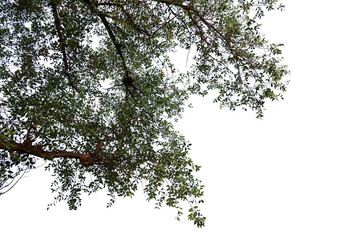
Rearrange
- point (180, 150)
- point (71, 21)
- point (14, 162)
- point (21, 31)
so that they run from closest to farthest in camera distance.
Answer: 1. point (14, 162)
2. point (180, 150)
3. point (71, 21)
4. point (21, 31)

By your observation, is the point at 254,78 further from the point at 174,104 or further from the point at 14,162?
the point at 14,162

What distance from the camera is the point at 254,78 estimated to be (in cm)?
657

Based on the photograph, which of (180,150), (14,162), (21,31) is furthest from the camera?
(21,31)

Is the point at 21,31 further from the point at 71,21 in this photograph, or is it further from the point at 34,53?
the point at 71,21

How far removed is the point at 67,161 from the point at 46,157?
2.33m

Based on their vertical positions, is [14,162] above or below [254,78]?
below

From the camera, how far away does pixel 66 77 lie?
26.6ft

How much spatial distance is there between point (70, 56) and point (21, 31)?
2211mm

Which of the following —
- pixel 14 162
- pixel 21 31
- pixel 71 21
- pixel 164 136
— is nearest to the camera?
pixel 14 162

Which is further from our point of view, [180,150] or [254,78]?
[254,78]

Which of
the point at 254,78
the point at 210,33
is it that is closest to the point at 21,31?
the point at 210,33

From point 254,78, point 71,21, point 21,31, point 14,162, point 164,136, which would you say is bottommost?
point 14,162

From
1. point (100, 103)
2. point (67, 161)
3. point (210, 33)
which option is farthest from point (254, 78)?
point (67, 161)

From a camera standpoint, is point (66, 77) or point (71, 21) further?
point (66, 77)
